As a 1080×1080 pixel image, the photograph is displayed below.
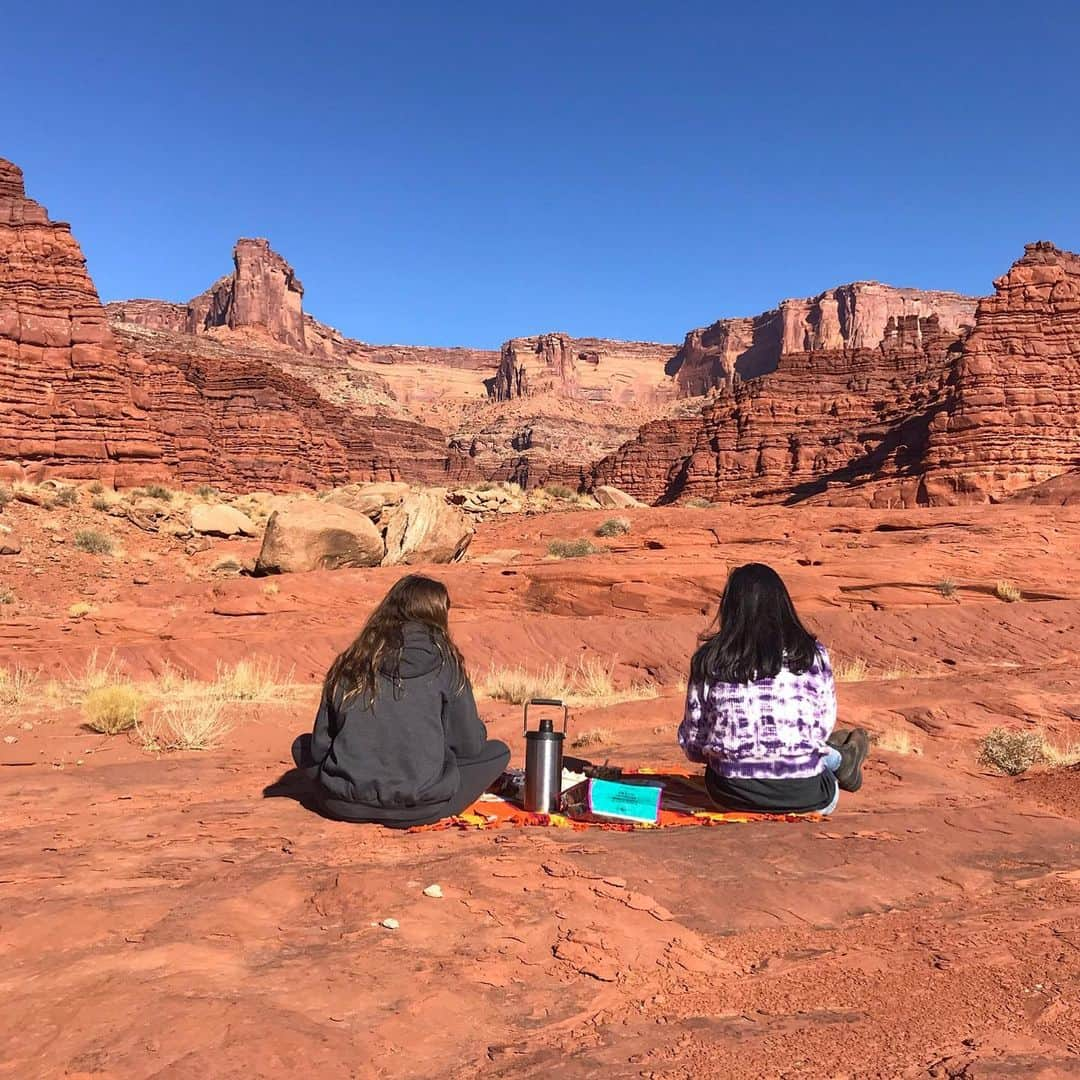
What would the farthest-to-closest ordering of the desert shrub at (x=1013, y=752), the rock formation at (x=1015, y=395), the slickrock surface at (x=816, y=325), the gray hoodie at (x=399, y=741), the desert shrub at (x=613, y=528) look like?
the slickrock surface at (x=816, y=325)
the rock formation at (x=1015, y=395)
the desert shrub at (x=613, y=528)
the desert shrub at (x=1013, y=752)
the gray hoodie at (x=399, y=741)

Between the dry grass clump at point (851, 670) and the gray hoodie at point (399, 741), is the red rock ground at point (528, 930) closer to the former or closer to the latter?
the gray hoodie at point (399, 741)

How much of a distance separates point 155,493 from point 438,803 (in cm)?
2981

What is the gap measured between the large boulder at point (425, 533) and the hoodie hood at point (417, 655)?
13.2 metres

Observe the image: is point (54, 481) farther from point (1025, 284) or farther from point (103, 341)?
point (1025, 284)

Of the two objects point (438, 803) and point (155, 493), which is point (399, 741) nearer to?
point (438, 803)

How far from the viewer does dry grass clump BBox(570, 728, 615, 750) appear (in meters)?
7.11

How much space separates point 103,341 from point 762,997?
38665 millimetres

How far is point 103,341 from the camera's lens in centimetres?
3478

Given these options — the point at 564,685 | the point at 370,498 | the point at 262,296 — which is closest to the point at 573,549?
the point at 564,685

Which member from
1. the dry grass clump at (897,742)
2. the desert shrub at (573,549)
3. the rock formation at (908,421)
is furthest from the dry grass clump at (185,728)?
the rock formation at (908,421)

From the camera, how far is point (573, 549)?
58.3ft

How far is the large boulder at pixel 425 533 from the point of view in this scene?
1789cm

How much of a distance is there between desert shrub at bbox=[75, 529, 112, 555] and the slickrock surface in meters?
108

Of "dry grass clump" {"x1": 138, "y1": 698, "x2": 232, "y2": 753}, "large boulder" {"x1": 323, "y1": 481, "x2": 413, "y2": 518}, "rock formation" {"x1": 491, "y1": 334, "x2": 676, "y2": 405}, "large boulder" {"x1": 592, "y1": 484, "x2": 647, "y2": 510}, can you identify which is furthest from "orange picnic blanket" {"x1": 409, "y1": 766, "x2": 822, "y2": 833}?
"rock formation" {"x1": 491, "y1": 334, "x2": 676, "y2": 405}
